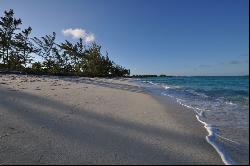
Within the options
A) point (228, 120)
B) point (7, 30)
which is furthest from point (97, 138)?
point (7, 30)

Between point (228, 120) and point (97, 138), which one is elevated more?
point (228, 120)

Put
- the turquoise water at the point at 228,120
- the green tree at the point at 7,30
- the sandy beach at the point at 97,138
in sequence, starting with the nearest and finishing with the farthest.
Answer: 1. the turquoise water at the point at 228,120
2. the sandy beach at the point at 97,138
3. the green tree at the point at 7,30

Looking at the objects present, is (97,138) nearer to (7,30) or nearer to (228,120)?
(228,120)

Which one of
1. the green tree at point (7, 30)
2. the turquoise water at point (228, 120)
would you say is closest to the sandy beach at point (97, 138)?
the turquoise water at point (228, 120)

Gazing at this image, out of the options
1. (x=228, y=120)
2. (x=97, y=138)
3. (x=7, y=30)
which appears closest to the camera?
(x=97, y=138)

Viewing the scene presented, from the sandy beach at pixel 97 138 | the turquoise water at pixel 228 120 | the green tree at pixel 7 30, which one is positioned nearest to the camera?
the turquoise water at pixel 228 120

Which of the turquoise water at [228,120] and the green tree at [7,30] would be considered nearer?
the turquoise water at [228,120]

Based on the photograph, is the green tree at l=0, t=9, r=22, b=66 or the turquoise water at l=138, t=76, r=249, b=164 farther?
the green tree at l=0, t=9, r=22, b=66

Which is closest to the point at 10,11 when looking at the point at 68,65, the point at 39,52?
the point at 39,52

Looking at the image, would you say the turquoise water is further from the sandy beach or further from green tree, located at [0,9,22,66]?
green tree, located at [0,9,22,66]

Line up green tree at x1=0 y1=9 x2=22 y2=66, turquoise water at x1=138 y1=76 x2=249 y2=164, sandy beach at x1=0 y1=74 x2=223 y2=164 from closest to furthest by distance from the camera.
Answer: turquoise water at x1=138 y1=76 x2=249 y2=164
sandy beach at x1=0 y1=74 x2=223 y2=164
green tree at x1=0 y1=9 x2=22 y2=66

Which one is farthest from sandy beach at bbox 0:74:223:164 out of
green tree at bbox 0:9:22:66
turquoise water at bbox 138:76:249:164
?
green tree at bbox 0:9:22:66

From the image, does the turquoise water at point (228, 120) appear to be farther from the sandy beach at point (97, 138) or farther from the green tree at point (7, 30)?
the green tree at point (7, 30)

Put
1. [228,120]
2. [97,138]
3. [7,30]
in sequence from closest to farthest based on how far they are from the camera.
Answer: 1. [97,138]
2. [228,120]
3. [7,30]
